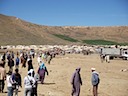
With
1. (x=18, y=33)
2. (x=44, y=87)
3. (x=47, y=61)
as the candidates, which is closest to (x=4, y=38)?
(x=18, y=33)

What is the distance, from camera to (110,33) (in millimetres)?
150375

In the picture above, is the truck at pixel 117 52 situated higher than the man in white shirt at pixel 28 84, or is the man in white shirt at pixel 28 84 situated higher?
the truck at pixel 117 52

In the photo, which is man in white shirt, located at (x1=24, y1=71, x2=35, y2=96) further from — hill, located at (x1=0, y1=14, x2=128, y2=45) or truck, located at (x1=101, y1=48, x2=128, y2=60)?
hill, located at (x1=0, y1=14, x2=128, y2=45)

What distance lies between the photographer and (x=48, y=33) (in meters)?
127

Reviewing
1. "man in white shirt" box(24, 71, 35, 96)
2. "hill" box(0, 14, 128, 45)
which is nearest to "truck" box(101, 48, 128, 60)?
"man in white shirt" box(24, 71, 35, 96)

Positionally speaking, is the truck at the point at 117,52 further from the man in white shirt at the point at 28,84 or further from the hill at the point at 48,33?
the hill at the point at 48,33

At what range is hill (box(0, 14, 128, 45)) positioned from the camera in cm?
10031

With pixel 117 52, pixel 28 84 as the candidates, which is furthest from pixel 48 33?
pixel 28 84

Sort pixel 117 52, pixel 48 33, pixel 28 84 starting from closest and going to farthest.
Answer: pixel 28 84 < pixel 117 52 < pixel 48 33

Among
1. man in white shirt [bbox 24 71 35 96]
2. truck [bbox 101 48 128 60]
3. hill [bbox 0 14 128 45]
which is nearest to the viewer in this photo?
man in white shirt [bbox 24 71 35 96]

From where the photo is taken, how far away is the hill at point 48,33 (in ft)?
329

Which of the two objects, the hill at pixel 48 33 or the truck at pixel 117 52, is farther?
the hill at pixel 48 33

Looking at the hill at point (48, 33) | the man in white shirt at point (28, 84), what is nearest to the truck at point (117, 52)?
the man in white shirt at point (28, 84)

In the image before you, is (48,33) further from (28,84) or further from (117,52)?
(28,84)
